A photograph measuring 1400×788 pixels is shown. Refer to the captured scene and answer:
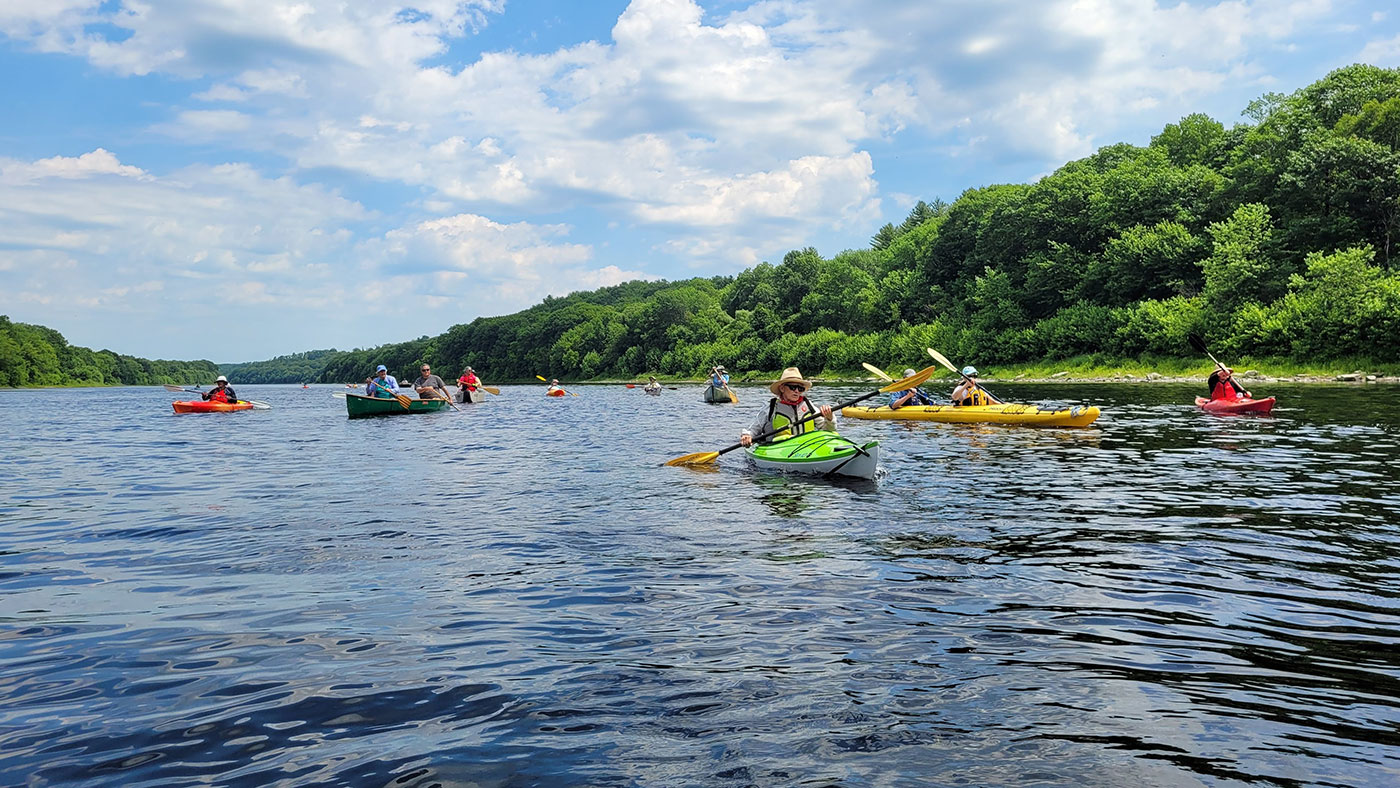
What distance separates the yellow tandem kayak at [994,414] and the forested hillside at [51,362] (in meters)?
138

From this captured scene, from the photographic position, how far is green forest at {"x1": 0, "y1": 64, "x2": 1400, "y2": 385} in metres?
50.8

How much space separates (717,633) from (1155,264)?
71735mm

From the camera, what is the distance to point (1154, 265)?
67.5m

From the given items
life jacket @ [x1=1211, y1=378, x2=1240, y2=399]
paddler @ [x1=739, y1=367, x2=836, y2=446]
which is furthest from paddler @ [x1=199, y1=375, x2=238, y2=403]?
life jacket @ [x1=1211, y1=378, x2=1240, y2=399]

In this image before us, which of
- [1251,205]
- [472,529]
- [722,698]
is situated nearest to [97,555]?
[472,529]

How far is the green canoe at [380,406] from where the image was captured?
35375mm

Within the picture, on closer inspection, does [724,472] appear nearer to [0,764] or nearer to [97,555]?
[97,555]

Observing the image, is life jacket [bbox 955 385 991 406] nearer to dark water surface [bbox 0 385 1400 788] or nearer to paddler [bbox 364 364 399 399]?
dark water surface [bbox 0 385 1400 788]

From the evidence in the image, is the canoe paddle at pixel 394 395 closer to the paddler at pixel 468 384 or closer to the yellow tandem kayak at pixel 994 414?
the paddler at pixel 468 384

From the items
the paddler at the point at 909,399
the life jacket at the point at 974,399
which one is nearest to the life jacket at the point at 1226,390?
the life jacket at the point at 974,399

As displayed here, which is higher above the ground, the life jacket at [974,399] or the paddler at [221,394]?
the paddler at [221,394]

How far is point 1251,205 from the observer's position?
62.6m

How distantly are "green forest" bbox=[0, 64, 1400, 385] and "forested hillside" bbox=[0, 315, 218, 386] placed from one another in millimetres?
3326

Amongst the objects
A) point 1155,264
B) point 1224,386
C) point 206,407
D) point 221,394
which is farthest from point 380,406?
point 1155,264
